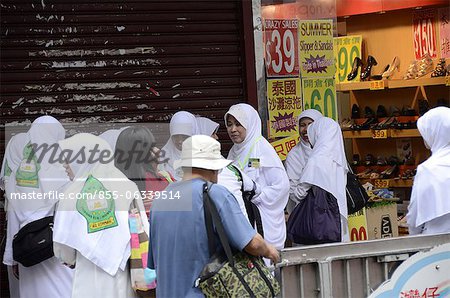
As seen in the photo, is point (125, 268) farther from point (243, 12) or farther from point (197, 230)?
point (243, 12)

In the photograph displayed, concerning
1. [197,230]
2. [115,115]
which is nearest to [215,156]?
[197,230]

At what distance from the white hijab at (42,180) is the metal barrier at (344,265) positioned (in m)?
1.86

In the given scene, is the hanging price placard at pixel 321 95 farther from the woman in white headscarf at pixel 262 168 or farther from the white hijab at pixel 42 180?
the white hijab at pixel 42 180

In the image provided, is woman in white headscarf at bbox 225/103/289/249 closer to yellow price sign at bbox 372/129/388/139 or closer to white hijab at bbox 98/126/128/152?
white hijab at bbox 98/126/128/152

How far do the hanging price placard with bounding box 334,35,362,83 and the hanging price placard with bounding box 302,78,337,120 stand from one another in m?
2.17

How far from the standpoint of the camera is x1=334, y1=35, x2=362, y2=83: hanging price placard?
39.9 ft

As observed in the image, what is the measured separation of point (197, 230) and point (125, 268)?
1014 mm

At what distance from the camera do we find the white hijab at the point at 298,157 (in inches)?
364

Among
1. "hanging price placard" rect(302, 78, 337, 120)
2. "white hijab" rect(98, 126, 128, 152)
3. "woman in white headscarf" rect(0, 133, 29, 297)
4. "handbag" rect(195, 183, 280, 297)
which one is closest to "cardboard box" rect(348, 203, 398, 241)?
"hanging price placard" rect(302, 78, 337, 120)

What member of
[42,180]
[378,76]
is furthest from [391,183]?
[42,180]

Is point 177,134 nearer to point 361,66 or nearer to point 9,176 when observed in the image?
point 9,176

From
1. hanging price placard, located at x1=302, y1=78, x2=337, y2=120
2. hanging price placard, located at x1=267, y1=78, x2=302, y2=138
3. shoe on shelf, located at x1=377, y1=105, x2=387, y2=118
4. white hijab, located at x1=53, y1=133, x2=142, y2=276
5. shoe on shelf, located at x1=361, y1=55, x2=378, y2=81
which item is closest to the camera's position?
white hijab, located at x1=53, y1=133, x2=142, y2=276

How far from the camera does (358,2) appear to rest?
38.6 feet

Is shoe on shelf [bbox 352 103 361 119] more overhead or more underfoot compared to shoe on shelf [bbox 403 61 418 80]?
more underfoot
